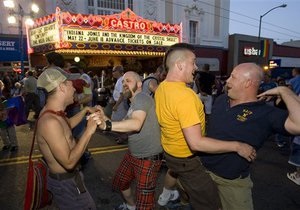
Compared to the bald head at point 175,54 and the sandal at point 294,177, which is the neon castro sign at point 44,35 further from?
the bald head at point 175,54

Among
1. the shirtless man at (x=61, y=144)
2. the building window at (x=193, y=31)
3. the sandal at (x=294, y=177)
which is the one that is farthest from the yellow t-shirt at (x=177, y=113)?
the building window at (x=193, y=31)

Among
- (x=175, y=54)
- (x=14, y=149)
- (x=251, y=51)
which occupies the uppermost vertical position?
(x=251, y=51)

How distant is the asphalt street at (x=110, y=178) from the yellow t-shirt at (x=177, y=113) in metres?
1.59

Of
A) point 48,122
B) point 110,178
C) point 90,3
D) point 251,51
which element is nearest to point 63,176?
point 48,122

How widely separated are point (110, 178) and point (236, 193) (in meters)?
2.99

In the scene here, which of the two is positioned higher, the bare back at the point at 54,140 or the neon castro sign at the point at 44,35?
the neon castro sign at the point at 44,35

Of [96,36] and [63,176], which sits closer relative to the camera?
[63,176]

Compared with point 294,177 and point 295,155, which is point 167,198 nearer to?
point 294,177

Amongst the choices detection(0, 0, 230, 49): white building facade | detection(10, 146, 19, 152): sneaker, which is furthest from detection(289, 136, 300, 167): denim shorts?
detection(0, 0, 230, 49): white building facade

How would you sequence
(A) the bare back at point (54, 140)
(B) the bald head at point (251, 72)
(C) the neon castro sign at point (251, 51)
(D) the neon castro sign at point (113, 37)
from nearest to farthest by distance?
(A) the bare back at point (54, 140)
(B) the bald head at point (251, 72)
(D) the neon castro sign at point (113, 37)
(C) the neon castro sign at point (251, 51)

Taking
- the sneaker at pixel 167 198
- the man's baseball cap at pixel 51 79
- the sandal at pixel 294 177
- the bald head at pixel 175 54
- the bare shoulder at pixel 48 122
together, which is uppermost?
the bald head at pixel 175 54

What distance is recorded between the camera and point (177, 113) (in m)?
2.30

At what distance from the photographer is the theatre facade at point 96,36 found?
13502mm

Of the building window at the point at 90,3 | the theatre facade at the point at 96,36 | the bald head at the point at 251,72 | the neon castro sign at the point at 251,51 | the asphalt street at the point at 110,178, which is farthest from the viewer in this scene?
the neon castro sign at the point at 251,51
